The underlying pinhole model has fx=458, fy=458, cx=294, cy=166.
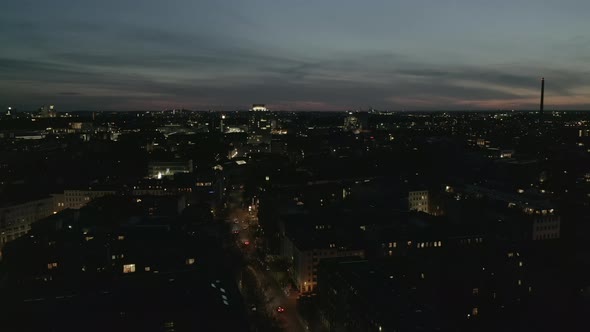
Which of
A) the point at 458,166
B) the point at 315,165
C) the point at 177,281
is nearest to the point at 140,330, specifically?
the point at 177,281

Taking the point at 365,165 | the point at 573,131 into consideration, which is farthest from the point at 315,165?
the point at 573,131

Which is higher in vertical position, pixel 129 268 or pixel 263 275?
pixel 129 268

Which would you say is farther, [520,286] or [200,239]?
[200,239]

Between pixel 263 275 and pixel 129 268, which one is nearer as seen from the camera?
pixel 129 268

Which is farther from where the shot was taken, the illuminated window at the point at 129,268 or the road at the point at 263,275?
the illuminated window at the point at 129,268

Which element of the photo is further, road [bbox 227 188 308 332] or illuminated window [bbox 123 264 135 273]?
illuminated window [bbox 123 264 135 273]

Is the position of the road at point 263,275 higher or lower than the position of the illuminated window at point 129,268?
lower

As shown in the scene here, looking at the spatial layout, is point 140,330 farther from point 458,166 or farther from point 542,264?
point 458,166

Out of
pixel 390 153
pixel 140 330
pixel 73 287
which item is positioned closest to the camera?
pixel 140 330

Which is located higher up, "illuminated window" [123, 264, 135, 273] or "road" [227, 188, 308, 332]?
"illuminated window" [123, 264, 135, 273]

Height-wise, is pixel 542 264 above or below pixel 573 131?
below

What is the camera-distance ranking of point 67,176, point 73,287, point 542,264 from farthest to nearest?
1. point 67,176
2. point 542,264
3. point 73,287
